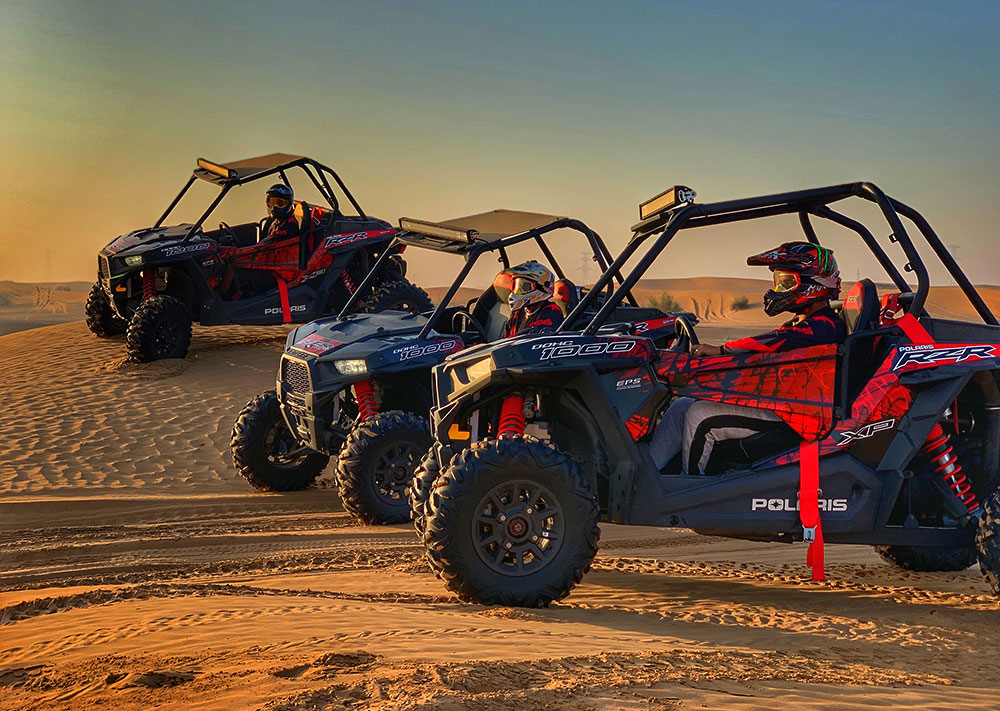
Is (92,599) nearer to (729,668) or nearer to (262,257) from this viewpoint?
(729,668)

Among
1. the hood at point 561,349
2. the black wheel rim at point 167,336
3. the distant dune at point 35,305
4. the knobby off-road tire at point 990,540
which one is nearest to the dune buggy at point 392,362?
the hood at point 561,349

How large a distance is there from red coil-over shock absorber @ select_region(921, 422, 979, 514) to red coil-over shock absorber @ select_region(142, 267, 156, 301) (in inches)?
524

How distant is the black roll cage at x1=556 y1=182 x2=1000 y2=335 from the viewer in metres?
6.25

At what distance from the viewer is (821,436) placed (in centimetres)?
639

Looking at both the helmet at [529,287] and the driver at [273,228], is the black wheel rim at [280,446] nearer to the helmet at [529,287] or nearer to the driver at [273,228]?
the helmet at [529,287]

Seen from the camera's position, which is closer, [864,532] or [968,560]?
[864,532]

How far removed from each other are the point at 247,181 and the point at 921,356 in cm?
1197

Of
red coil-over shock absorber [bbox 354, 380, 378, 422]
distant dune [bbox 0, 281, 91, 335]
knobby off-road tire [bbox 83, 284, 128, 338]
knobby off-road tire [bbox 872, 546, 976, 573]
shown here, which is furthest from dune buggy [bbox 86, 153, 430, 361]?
distant dune [bbox 0, 281, 91, 335]

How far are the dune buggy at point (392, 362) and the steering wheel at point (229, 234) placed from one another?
25.1 ft

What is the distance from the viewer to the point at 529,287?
950 cm

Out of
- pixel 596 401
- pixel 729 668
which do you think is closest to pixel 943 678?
pixel 729 668

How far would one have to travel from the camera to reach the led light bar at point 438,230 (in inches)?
377

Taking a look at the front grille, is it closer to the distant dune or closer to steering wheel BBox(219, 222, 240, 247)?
steering wheel BBox(219, 222, 240, 247)

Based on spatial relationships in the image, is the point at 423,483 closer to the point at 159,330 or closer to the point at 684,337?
the point at 684,337
